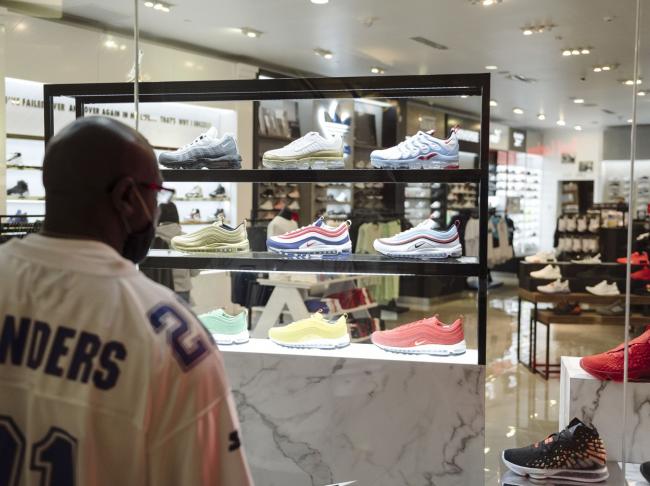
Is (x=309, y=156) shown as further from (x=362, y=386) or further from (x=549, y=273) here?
(x=549, y=273)

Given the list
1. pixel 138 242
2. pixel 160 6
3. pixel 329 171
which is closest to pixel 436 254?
pixel 329 171

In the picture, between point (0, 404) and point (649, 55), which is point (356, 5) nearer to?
point (649, 55)

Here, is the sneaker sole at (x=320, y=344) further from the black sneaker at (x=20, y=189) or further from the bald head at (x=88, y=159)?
the black sneaker at (x=20, y=189)

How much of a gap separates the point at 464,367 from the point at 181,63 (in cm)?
308

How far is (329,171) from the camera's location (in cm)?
298

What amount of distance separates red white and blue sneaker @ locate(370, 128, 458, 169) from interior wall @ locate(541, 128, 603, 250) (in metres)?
1.15

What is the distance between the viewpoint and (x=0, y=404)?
94 cm

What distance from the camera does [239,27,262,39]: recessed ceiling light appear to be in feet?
15.1

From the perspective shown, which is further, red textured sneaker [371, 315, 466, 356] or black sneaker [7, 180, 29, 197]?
black sneaker [7, 180, 29, 197]

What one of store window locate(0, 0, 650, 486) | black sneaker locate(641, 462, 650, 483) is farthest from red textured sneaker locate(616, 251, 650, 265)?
black sneaker locate(641, 462, 650, 483)

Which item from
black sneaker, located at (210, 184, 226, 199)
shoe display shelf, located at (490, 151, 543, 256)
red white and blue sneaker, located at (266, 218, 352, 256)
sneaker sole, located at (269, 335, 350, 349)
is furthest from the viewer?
black sneaker, located at (210, 184, 226, 199)

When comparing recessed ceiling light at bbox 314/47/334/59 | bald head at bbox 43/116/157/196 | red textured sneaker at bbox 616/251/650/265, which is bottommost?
red textured sneaker at bbox 616/251/650/265

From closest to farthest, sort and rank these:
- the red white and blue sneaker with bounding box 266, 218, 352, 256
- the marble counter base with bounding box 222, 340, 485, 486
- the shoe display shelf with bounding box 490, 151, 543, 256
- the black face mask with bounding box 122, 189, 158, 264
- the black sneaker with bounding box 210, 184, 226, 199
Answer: the black face mask with bounding box 122, 189, 158, 264 < the marble counter base with bounding box 222, 340, 485, 486 < the red white and blue sneaker with bounding box 266, 218, 352, 256 < the shoe display shelf with bounding box 490, 151, 543, 256 < the black sneaker with bounding box 210, 184, 226, 199

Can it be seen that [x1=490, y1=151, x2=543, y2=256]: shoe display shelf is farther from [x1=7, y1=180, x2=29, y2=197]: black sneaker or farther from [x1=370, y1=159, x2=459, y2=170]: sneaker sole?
[x1=7, y1=180, x2=29, y2=197]: black sneaker
